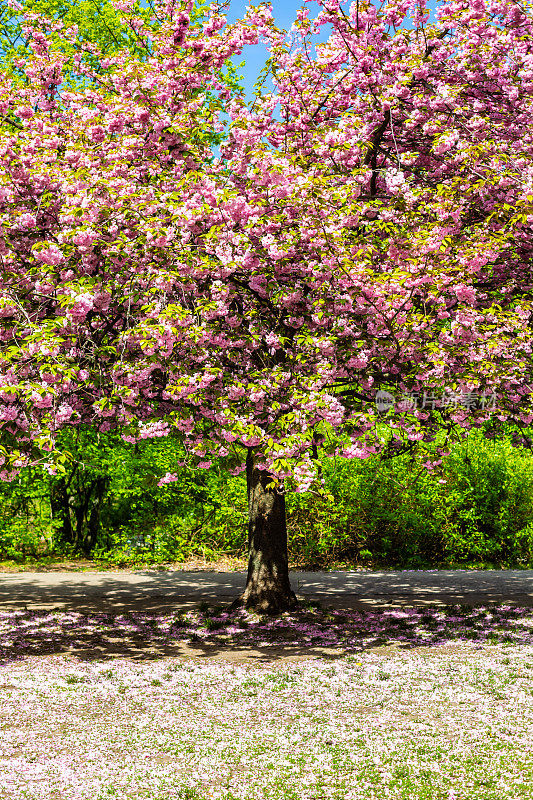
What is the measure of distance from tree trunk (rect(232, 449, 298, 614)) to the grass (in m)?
0.26

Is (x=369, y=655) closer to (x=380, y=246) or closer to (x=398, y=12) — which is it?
(x=380, y=246)

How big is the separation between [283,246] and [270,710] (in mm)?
4456

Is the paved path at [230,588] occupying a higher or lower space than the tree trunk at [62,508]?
lower

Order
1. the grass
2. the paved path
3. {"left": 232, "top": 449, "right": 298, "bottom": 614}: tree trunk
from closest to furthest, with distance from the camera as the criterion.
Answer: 1. the grass
2. {"left": 232, "top": 449, "right": 298, "bottom": 614}: tree trunk
3. the paved path

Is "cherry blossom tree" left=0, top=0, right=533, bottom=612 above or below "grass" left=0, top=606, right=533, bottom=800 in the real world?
above

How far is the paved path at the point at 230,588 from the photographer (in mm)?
11969

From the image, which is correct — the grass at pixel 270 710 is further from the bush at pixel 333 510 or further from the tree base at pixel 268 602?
the bush at pixel 333 510

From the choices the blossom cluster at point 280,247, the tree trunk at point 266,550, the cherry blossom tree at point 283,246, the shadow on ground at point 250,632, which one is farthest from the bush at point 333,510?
the blossom cluster at point 280,247

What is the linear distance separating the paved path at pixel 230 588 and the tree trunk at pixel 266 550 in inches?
48.0

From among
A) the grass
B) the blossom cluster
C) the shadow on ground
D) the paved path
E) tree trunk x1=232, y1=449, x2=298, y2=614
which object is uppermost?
the blossom cluster

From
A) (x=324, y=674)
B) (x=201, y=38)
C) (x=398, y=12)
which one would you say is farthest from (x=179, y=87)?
(x=324, y=674)

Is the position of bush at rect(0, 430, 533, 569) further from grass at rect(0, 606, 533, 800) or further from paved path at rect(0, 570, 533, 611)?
grass at rect(0, 606, 533, 800)

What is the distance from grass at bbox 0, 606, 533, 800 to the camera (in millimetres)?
5301

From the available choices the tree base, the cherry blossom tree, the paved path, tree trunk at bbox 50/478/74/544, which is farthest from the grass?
tree trunk at bbox 50/478/74/544
